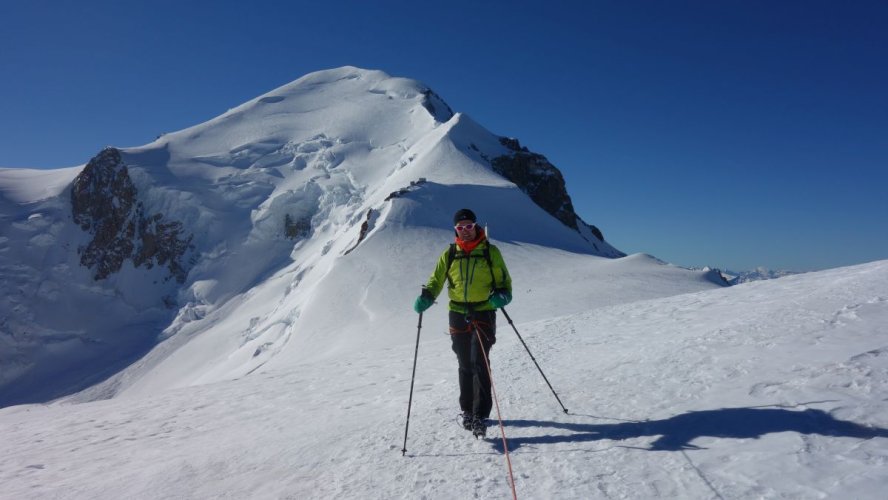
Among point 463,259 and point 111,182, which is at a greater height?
point 111,182

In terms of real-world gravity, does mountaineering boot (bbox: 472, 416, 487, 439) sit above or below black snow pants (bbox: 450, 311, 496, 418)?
below

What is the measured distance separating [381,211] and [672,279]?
18.9 m

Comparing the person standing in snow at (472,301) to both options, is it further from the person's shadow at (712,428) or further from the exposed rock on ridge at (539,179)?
the exposed rock on ridge at (539,179)

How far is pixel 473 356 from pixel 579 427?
1348mm

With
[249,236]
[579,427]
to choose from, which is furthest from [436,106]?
[579,427]

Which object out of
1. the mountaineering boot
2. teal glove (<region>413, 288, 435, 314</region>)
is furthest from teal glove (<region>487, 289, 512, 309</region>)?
the mountaineering boot

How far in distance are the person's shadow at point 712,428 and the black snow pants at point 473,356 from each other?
49 centimetres

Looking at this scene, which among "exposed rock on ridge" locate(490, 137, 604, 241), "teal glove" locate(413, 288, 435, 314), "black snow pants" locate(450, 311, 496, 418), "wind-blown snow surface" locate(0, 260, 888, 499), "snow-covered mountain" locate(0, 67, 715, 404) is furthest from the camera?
"exposed rock on ridge" locate(490, 137, 604, 241)

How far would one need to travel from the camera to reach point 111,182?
63.7m

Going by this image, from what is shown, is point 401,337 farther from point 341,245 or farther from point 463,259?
point 341,245

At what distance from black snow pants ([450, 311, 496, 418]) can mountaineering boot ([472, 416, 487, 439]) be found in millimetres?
55

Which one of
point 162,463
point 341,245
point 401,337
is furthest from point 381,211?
point 162,463

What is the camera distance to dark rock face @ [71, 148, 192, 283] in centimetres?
5972

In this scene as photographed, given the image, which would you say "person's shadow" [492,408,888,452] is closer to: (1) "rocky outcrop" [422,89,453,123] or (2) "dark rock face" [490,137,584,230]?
(2) "dark rock face" [490,137,584,230]
